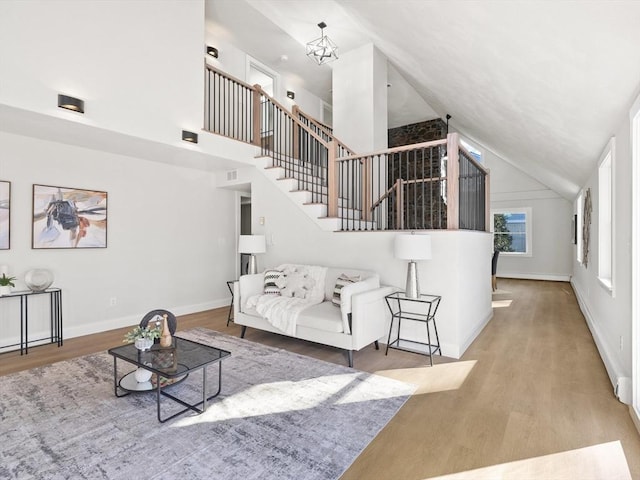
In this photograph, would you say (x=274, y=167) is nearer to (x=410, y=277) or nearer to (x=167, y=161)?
(x=167, y=161)

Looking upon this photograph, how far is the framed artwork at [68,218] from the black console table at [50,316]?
1.89 ft

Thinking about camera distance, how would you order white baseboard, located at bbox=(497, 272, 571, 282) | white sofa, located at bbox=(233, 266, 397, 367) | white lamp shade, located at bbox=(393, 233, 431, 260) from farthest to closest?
white baseboard, located at bbox=(497, 272, 571, 282), white lamp shade, located at bbox=(393, 233, 431, 260), white sofa, located at bbox=(233, 266, 397, 367)

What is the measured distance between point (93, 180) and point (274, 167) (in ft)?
7.94

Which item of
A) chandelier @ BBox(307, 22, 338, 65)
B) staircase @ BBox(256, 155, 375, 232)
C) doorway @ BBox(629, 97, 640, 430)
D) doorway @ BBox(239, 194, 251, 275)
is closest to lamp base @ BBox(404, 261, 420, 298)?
staircase @ BBox(256, 155, 375, 232)

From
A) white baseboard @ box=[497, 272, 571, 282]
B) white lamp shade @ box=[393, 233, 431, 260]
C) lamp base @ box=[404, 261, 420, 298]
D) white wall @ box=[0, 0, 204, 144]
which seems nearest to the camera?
white wall @ box=[0, 0, 204, 144]

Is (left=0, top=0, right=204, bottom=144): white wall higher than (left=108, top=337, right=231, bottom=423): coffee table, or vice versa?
(left=0, top=0, right=204, bottom=144): white wall

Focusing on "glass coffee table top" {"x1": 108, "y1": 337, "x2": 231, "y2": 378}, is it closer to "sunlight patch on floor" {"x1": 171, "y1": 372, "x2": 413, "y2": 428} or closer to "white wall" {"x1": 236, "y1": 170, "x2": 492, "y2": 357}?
"sunlight patch on floor" {"x1": 171, "y1": 372, "x2": 413, "y2": 428}

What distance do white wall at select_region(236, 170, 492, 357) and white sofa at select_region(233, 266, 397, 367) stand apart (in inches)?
10.3

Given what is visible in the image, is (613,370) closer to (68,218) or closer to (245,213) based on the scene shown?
(245,213)

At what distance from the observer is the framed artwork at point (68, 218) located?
3980mm

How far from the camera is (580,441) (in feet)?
6.85

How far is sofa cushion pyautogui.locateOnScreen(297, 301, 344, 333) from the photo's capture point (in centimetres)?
338

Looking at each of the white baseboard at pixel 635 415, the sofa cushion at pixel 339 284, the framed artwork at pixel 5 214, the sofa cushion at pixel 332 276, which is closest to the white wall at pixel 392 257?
the sofa cushion at pixel 332 276

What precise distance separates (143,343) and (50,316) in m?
2.56
